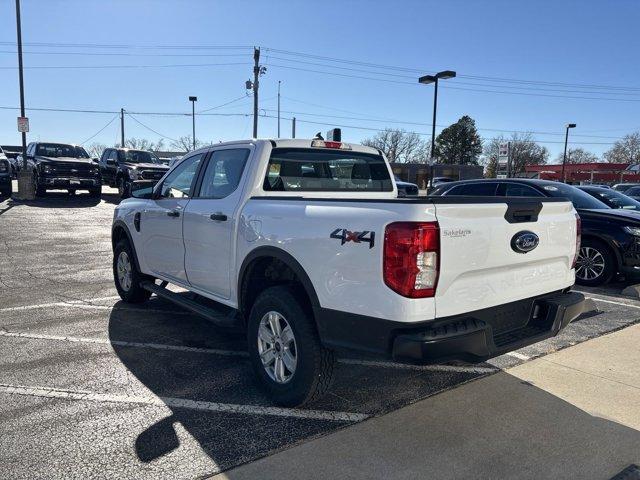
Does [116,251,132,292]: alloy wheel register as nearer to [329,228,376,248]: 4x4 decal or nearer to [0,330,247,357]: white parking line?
Answer: [0,330,247,357]: white parking line

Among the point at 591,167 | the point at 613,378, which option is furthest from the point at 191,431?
the point at 591,167

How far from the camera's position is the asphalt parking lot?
2939 mm

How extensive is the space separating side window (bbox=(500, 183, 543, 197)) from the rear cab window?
14.7 feet

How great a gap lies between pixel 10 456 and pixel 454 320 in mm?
2682

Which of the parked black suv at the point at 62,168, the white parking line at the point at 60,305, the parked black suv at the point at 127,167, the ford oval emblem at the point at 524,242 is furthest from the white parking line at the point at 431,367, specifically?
the parked black suv at the point at 62,168

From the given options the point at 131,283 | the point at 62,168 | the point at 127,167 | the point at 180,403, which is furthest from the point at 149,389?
the point at 127,167

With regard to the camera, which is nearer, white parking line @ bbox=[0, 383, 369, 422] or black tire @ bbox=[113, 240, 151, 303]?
white parking line @ bbox=[0, 383, 369, 422]

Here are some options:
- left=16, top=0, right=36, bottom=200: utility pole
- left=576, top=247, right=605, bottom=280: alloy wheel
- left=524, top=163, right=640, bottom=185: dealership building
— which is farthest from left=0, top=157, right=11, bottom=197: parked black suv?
left=524, top=163, right=640, bottom=185: dealership building

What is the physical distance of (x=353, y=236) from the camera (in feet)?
9.61

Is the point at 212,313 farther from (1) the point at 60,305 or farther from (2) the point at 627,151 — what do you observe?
(2) the point at 627,151

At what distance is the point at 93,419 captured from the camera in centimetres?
334

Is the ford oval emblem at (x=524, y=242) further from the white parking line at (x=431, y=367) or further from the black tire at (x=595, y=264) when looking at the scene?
the black tire at (x=595, y=264)

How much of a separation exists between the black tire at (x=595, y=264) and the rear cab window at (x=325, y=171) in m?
4.54

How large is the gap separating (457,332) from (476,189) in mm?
6998
